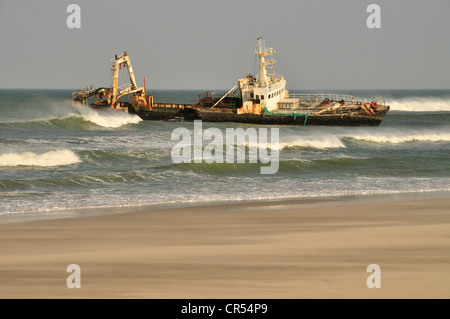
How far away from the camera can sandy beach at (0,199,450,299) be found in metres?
8.78

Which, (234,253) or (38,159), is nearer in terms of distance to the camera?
(234,253)

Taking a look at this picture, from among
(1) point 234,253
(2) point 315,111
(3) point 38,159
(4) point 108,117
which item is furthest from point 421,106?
(1) point 234,253

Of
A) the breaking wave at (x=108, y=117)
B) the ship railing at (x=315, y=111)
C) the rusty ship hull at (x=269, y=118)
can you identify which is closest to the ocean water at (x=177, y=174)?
the breaking wave at (x=108, y=117)

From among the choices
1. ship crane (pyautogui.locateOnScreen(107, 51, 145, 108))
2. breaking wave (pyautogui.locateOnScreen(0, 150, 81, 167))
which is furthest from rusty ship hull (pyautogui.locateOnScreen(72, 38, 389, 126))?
breaking wave (pyautogui.locateOnScreen(0, 150, 81, 167))

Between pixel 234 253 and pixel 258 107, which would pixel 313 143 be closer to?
pixel 258 107

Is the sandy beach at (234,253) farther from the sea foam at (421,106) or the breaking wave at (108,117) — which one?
the sea foam at (421,106)

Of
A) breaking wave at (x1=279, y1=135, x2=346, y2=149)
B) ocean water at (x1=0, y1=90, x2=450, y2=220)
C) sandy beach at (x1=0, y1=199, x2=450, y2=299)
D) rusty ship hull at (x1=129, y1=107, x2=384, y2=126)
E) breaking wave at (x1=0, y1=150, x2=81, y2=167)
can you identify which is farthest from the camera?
rusty ship hull at (x1=129, y1=107, x2=384, y2=126)

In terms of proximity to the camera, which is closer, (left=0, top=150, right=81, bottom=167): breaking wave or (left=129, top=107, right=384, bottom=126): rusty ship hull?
(left=0, top=150, right=81, bottom=167): breaking wave

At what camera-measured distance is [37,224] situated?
1330 centimetres

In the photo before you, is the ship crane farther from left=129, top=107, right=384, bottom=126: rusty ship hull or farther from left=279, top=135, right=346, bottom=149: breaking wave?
left=279, top=135, right=346, bottom=149: breaking wave

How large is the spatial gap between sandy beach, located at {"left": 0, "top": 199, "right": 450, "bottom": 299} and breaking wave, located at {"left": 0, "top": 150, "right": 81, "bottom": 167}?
10.3m

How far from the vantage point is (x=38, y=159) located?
971 inches

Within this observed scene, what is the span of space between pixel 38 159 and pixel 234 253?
15.5 meters
